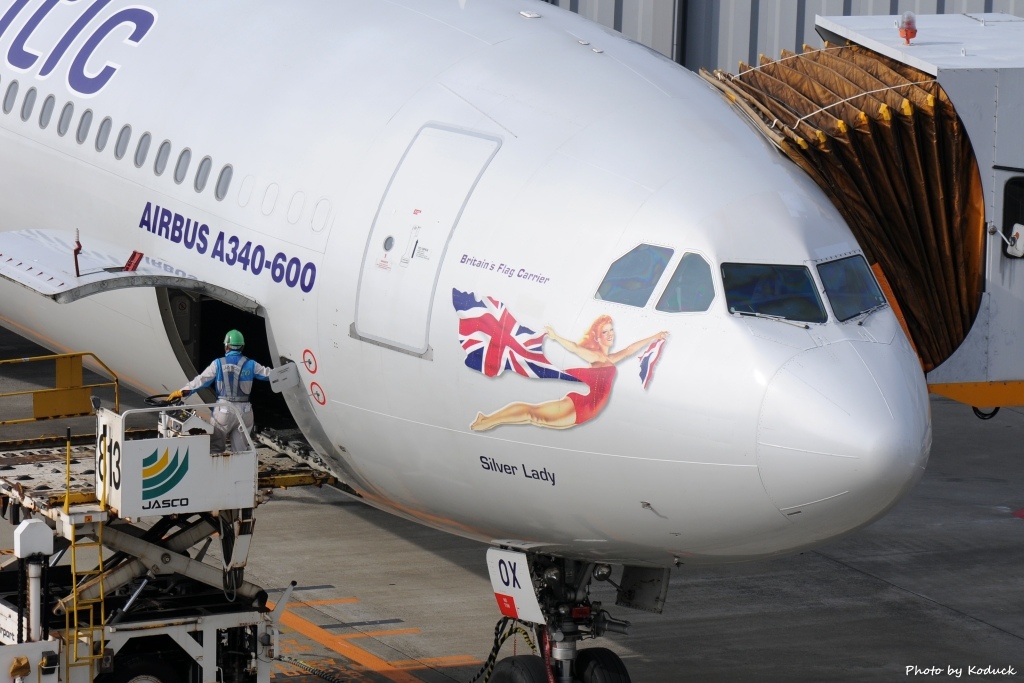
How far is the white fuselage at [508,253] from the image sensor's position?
10.9 metres

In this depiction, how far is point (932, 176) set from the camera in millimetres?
13883

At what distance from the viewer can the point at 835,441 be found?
10625 mm

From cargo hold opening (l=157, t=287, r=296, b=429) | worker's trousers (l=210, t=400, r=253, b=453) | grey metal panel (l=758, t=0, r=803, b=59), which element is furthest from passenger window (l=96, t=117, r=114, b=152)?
grey metal panel (l=758, t=0, r=803, b=59)

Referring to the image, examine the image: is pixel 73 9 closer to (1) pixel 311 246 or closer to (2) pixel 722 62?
(1) pixel 311 246

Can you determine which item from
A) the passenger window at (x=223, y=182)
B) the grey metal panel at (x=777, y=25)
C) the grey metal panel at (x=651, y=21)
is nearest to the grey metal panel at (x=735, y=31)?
the grey metal panel at (x=777, y=25)

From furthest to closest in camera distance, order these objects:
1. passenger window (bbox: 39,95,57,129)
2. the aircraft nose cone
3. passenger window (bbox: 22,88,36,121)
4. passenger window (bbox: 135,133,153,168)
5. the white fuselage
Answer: passenger window (bbox: 22,88,36,121) < passenger window (bbox: 39,95,57,129) < passenger window (bbox: 135,133,153,168) < the white fuselage < the aircraft nose cone

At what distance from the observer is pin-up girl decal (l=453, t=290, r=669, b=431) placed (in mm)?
11195

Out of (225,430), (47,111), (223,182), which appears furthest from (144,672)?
(47,111)

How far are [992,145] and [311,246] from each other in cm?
570

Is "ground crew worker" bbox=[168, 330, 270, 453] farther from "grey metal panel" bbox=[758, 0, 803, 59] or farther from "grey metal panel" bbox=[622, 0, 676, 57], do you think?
"grey metal panel" bbox=[758, 0, 803, 59]

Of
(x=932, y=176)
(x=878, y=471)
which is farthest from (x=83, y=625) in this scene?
(x=932, y=176)

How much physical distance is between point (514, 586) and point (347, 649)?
414 cm

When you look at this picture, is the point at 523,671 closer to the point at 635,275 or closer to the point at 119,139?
the point at 635,275

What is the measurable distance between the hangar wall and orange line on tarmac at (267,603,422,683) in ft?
45.1
